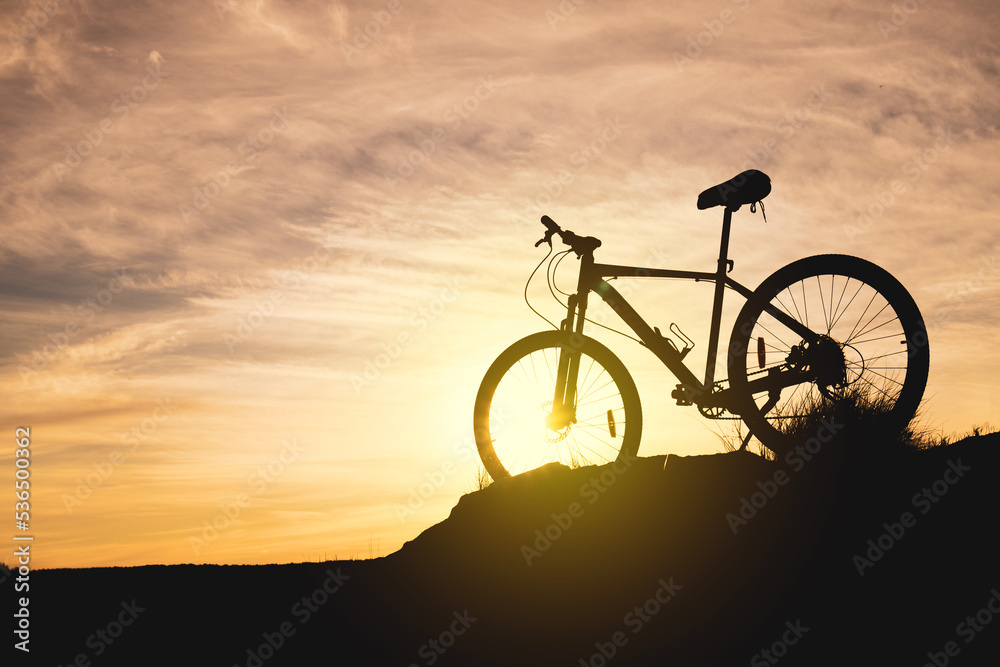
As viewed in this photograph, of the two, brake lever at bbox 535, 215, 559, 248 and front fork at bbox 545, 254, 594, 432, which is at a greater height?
brake lever at bbox 535, 215, 559, 248

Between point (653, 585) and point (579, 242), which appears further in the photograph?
point (579, 242)

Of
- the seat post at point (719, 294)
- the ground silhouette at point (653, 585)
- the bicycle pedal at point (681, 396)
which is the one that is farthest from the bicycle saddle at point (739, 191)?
the ground silhouette at point (653, 585)

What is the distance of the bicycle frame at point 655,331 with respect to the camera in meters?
5.96

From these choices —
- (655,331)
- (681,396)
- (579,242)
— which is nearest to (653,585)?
(681,396)

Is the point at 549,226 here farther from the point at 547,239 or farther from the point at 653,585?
the point at 653,585

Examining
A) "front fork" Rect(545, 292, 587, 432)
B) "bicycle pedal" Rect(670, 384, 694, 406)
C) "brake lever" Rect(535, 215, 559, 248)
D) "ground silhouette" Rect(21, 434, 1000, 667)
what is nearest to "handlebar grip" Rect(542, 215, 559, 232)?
"brake lever" Rect(535, 215, 559, 248)

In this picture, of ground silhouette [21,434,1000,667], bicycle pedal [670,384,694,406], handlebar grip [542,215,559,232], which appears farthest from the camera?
handlebar grip [542,215,559,232]

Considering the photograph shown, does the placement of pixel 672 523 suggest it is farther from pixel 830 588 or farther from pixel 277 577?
pixel 277 577

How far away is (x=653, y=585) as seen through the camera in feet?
15.2

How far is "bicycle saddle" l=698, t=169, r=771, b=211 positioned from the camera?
5.96m

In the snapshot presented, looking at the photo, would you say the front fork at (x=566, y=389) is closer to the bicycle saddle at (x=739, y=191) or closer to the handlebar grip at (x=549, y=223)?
the handlebar grip at (x=549, y=223)

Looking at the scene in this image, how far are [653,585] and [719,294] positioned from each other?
8.09 feet

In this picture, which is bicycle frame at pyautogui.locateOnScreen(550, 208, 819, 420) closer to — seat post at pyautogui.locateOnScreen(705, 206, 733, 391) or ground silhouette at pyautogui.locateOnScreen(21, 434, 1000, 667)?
seat post at pyautogui.locateOnScreen(705, 206, 733, 391)

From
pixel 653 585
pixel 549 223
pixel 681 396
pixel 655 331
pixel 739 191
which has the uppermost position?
pixel 549 223
